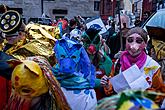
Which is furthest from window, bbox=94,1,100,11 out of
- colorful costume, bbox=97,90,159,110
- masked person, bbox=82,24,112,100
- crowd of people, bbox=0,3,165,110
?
colorful costume, bbox=97,90,159,110

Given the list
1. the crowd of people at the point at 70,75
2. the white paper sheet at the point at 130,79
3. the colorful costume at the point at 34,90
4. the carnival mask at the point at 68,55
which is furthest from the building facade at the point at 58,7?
the colorful costume at the point at 34,90

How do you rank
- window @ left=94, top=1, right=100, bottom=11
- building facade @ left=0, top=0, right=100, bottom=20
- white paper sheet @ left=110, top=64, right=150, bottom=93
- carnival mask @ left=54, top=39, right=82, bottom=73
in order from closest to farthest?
white paper sheet @ left=110, top=64, right=150, bottom=93, carnival mask @ left=54, top=39, right=82, bottom=73, building facade @ left=0, top=0, right=100, bottom=20, window @ left=94, top=1, right=100, bottom=11

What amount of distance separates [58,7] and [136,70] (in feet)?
98.1

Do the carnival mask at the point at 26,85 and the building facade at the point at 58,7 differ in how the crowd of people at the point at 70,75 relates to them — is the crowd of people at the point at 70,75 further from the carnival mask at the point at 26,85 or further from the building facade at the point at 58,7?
the building facade at the point at 58,7

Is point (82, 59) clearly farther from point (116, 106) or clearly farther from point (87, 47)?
point (116, 106)

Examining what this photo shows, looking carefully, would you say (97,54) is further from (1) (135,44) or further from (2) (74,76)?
(2) (74,76)

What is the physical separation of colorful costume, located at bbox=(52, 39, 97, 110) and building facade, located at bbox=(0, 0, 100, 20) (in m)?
28.2

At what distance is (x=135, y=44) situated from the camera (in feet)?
13.1

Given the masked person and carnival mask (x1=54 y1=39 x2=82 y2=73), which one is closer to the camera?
carnival mask (x1=54 y1=39 x2=82 y2=73)

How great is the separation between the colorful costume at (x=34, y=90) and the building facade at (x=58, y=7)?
95.2ft

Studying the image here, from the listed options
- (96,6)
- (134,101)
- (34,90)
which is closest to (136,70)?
(34,90)

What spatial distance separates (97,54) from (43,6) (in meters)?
28.1

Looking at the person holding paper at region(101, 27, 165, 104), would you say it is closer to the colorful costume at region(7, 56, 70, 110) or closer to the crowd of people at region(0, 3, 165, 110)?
the crowd of people at region(0, 3, 165, 110)

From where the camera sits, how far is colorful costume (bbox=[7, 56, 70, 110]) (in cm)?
313
